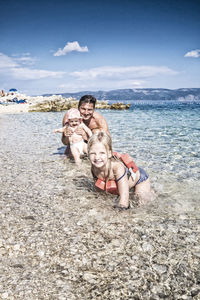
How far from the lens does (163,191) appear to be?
5.13m

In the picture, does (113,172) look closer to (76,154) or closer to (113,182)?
(113,182)

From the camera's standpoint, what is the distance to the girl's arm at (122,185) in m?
3.95

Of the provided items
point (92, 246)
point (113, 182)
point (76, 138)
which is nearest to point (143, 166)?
point (76, 138)

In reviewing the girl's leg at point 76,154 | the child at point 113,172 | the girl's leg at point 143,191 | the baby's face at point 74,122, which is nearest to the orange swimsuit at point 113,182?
the child at point 113,172

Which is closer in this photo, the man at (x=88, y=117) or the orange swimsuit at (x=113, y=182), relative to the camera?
the orange swimsuit at (x=113, y=182)

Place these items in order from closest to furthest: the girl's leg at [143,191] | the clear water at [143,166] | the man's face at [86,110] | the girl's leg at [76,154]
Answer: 1. the girl's leg at [143,191]
2. the clear water at [143,166]
3. the girl's leg at [76,154]
4. the man's face at [86,110]

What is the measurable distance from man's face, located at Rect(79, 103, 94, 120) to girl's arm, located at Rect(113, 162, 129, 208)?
405 cm

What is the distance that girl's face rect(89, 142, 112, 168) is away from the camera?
3.87 meters

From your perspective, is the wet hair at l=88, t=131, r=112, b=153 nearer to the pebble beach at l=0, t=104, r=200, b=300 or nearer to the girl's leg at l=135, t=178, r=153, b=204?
the pebble beach at l=0, t=104, r=200, b=300

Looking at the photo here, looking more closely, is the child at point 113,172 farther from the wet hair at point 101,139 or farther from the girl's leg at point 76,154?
the girl's leg at point 76,154

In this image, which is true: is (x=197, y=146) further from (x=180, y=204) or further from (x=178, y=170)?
(x=180, y=204)

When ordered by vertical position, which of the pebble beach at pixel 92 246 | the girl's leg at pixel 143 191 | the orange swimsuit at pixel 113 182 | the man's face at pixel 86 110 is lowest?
the pebble beach at pixel 92 246

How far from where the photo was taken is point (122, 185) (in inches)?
158

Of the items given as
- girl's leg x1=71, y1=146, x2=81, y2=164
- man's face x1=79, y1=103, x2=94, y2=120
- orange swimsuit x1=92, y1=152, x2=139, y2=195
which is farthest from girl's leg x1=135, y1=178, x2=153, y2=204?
man's face x1=79, y1=103, x2=94, y2=120
